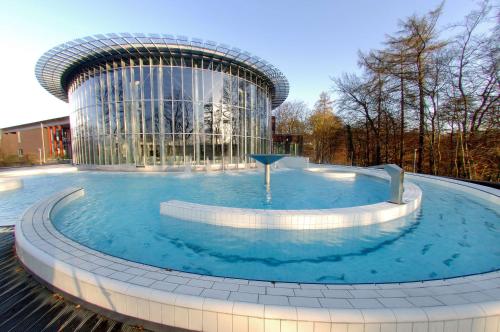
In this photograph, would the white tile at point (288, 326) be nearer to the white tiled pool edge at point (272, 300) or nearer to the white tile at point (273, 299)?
the white tiled pool edge at point (272, 300)

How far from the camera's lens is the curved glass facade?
17.5 meters

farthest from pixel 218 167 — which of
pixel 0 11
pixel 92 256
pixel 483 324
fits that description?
pixel 483 324

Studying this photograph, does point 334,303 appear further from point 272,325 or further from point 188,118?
point 188,118

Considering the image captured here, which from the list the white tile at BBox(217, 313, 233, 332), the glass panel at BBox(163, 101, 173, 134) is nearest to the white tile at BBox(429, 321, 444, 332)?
the white tile at BBox(217, 313, 233, 332)

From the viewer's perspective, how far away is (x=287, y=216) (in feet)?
17.5

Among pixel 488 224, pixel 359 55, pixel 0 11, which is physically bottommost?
pixel 488 224

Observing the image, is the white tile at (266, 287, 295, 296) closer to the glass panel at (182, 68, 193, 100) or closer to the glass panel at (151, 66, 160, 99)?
the glass panel at (182, 68, 193, 100)

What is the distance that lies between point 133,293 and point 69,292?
112 centimetres

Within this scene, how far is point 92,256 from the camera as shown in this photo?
10.0ft

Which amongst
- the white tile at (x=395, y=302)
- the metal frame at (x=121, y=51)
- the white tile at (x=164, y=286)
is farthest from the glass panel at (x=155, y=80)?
the white tile at (x=395, y=302)

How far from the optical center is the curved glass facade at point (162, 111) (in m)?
17.5

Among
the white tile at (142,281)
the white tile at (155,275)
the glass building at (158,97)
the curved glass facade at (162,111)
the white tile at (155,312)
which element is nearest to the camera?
the white tile at (155,312)

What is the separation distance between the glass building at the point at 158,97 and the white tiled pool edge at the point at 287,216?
497 inches

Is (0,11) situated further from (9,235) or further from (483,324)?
(483,324)
